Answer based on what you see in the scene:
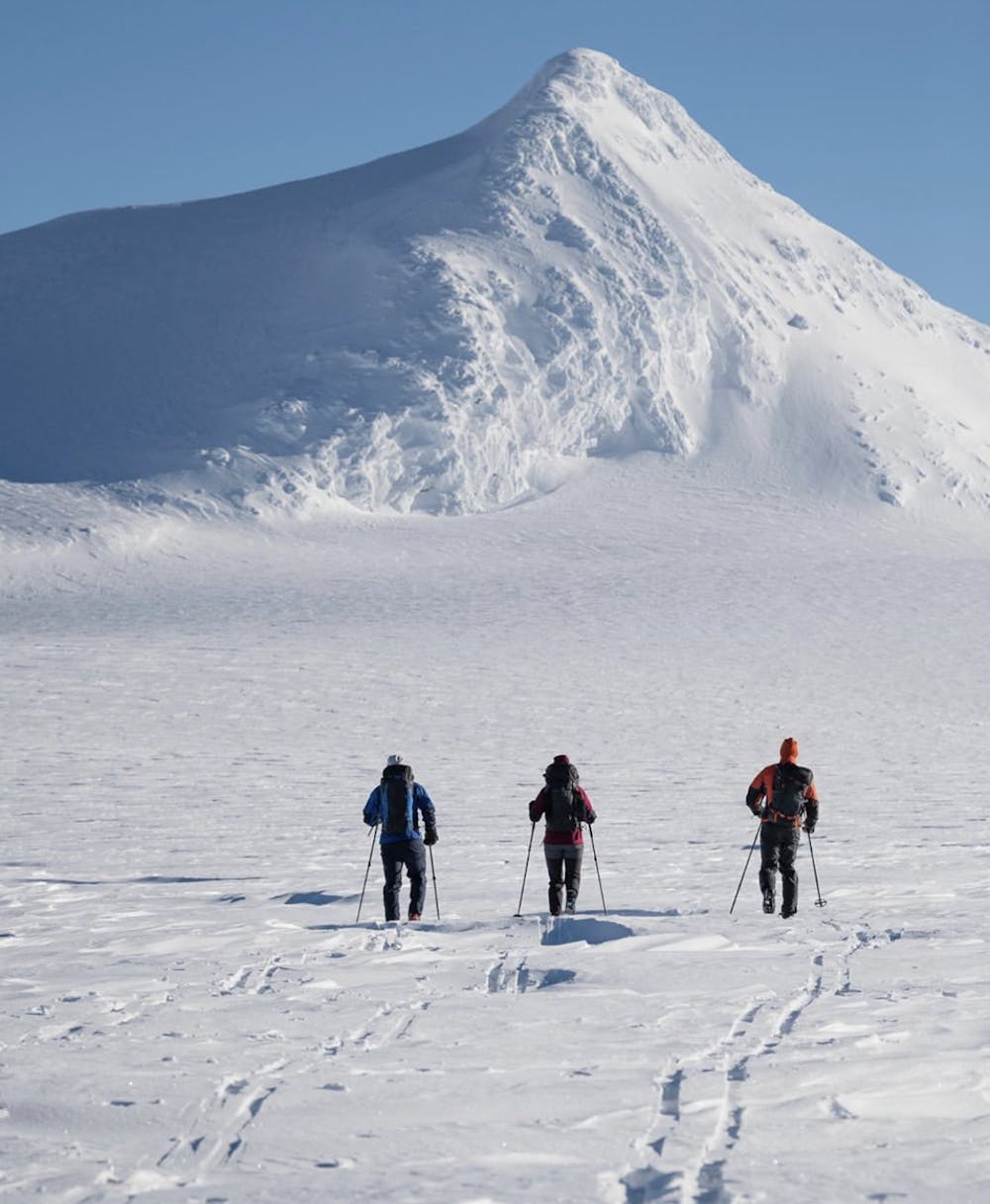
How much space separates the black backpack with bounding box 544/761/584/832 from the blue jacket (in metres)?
1.06

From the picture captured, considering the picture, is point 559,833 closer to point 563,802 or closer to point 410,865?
point 563,802

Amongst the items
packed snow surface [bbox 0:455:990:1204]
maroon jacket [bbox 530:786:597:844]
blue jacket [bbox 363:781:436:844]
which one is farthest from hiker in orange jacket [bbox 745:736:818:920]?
blue jacket [bbox 363:781:436:844]

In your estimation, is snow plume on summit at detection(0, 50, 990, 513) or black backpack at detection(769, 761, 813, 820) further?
snow plume on summit at detection(0, 50, 990, 513)

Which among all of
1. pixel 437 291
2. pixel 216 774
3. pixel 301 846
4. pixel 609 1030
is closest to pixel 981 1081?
pixel 609 1030

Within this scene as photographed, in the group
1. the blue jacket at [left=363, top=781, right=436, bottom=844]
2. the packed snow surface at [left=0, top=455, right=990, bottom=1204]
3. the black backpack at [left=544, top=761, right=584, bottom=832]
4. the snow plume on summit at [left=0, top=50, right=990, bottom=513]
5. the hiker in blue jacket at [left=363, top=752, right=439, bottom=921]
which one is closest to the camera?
the packed snow surface at [left=0, top=455, right=990, bottom=1204]

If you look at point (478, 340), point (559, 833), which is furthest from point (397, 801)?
point (478, 340)

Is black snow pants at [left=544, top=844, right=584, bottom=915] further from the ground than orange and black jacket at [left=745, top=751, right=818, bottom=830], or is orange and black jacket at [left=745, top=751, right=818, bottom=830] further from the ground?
orange and black jacket at [left=745, top=751, right=818, bottom=830]

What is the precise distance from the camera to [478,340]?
3359 inches

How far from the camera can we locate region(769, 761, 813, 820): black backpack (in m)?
11.7

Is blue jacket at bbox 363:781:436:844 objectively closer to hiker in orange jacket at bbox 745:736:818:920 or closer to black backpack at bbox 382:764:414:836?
black backpack at bbox 382:764:414:836

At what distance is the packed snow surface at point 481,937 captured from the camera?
537 cm

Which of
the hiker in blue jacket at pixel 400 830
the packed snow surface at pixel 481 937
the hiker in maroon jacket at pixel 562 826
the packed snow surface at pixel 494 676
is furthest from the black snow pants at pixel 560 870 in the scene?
the hiker in blue jacket at pixel 400 830

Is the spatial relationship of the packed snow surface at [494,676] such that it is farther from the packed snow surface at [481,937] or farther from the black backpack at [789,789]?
the black backpack at [789,789]

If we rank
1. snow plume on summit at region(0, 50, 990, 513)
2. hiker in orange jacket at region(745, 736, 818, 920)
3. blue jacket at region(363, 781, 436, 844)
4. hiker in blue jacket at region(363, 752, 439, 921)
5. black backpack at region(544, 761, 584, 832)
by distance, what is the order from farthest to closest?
snow plume on summit at region(0, 50, 990, 513)
black backpack at region(544, 761, 584, 832)
blue jacket at region(363, 781, 436, 844)
hiker in blue jacket at region(363, 752, 439, 921)
hiker in orange jacket at region(745, 736, 818, 920)
